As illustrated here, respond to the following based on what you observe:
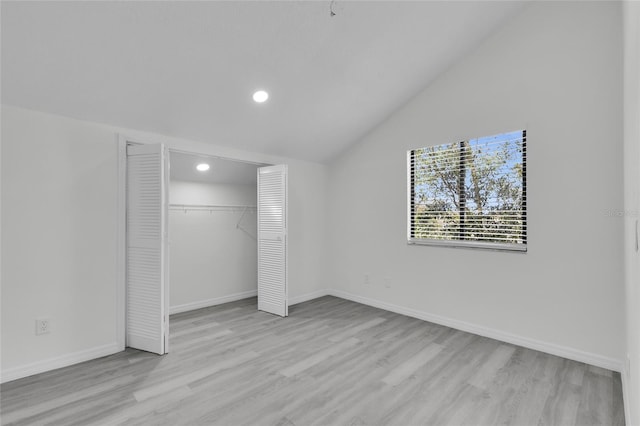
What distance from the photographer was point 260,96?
3189mm

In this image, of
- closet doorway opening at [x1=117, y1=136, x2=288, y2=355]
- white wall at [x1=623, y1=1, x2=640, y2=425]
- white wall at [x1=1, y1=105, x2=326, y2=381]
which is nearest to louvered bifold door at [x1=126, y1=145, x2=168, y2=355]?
closet doorway opening at [x1=117, y1=136, x2=288, y2=355]

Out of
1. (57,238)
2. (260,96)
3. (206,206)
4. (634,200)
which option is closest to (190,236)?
(206,206)

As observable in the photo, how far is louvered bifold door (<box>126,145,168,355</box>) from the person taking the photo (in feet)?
9.39

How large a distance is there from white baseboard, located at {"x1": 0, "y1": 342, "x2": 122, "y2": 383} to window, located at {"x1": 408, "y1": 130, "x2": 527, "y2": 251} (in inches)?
132

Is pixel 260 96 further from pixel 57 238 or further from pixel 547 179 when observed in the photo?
pixel 547 179

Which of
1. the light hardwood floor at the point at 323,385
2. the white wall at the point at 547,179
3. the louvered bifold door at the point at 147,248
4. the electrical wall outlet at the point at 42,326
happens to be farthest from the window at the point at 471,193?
the electrical wall outlet at the point at 42,326

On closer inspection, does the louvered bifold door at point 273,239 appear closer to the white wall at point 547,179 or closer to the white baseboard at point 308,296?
the white baseboard at point 308,296

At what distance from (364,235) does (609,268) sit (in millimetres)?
2555

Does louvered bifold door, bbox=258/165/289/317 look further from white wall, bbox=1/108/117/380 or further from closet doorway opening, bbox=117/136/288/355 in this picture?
white wall, bbox=1/108/117/380

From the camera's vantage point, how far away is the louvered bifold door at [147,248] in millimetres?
2861

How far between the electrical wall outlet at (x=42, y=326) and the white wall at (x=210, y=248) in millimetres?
1518

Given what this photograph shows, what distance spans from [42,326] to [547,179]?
4.45 m

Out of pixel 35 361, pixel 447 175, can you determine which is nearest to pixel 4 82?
pixel 35 361

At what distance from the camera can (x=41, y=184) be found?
254 cm
